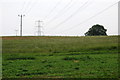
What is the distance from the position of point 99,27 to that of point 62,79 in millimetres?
82365

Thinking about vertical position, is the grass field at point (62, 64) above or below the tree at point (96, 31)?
below

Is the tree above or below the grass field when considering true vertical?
above

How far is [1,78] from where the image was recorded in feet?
32.2

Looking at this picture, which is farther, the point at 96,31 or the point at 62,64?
the point at 96,31

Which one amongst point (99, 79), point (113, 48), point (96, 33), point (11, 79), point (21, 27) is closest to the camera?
point (99, 79)

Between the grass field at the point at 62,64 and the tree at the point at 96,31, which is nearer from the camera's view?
the grass field at the point at 62,64

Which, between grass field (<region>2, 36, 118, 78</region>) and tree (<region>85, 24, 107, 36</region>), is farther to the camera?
tree (<region>85, 24, 107, 36</region>)

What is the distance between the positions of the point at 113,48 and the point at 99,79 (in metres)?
18.1

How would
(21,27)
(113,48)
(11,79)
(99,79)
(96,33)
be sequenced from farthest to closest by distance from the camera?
(96,33), (21,27), (113,48), (11,79), (99,79)

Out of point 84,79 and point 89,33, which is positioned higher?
point 89,33

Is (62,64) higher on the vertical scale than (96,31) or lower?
lower

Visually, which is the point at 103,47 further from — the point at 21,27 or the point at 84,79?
the point at 21,27

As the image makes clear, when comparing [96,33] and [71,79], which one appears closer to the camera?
[71,79]

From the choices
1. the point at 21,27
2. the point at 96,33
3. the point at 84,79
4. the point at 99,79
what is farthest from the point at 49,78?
the point at 96,33
